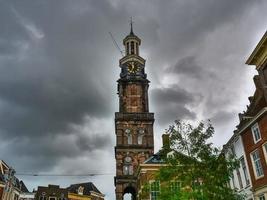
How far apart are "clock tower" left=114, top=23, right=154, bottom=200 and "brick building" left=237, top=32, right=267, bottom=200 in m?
39.6

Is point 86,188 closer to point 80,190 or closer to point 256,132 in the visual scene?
point 80,190

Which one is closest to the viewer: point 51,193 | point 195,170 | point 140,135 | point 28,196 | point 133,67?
point 195,170

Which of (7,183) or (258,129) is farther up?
(7,183)

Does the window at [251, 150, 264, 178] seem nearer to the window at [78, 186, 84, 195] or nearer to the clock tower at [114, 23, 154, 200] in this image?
the clock tower at [114, 23, 154, 200]

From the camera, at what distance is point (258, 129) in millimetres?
26656

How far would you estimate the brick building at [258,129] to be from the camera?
2553 centimetres

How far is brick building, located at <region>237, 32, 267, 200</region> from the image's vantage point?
2553cm

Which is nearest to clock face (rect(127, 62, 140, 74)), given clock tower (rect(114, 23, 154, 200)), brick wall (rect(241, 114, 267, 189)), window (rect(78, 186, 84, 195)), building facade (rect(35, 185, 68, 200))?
clock tower (rect(114, 23, 154, 200))

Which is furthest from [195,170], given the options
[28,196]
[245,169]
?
[28,196]

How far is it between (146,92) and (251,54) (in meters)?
50.0

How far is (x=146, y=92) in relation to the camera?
77250 millimetres

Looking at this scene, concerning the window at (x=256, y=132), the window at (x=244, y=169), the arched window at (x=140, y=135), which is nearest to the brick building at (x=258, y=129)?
the window at (x=256, y=132)

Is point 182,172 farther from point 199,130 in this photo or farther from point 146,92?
point 146,92

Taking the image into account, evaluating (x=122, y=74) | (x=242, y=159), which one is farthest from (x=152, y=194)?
(x=122, y=74)
